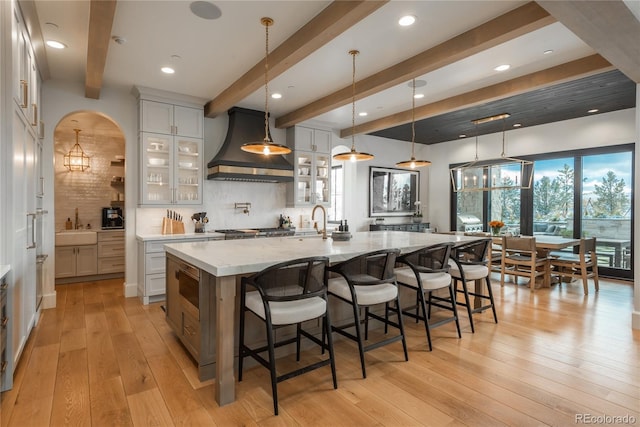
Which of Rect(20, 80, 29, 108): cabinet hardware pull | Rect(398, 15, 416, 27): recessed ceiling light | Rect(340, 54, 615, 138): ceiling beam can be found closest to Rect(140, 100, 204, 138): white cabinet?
Rect(20, 80, 29, 108): cabinet hardware pull

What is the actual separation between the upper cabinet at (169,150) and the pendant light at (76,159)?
2329 mm

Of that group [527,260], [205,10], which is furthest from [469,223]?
[205,10]

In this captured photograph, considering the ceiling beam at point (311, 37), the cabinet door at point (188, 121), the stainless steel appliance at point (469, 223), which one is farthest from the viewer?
the stainless steel appliance at point (469, 223)

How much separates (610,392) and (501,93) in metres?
3.40

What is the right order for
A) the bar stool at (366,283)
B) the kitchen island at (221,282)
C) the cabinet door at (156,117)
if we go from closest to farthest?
1. the kitchen island at (221,282)
2. the bar stool at (366,283)
3. the cabinet door at (156,117)

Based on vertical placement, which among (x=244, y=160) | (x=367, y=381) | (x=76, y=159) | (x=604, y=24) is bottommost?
Result: (x=367, y=381)

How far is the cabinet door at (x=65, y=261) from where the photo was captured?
5.33 metres

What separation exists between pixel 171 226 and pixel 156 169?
0.85 m

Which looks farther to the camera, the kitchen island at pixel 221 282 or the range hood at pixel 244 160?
the range hood at pixel 244 160

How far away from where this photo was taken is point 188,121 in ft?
16.3

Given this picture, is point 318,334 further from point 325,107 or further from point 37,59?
point 37,59

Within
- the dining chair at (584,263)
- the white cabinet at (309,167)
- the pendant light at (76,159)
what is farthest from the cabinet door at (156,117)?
the dining chair at (584,263)

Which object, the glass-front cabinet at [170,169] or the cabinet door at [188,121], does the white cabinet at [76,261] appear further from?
the cabinet door at [188,121]

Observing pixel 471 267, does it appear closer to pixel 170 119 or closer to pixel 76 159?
pixel 170 119
